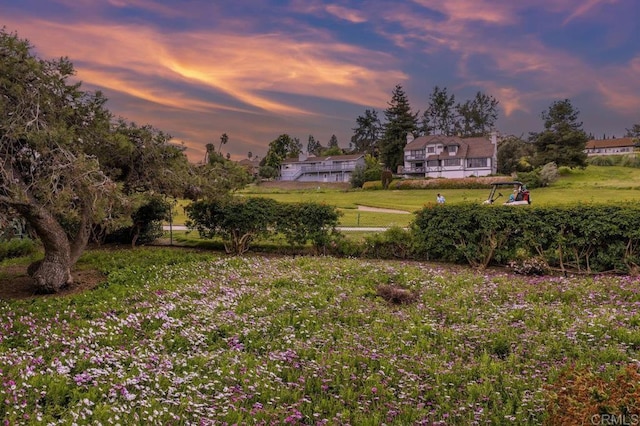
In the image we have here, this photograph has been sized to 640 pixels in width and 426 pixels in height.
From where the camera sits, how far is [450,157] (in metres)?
68.4

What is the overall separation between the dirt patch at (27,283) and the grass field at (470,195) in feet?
46.6

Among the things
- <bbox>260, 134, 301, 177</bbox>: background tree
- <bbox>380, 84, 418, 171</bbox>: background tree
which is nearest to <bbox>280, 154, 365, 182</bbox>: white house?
<bbox>260, 134, 301, 177</bbox>: background tree

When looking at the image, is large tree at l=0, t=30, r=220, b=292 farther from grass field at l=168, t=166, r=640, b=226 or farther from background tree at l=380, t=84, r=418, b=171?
background tree at l=380, t=84, r=418, b=171

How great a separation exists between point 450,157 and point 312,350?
6703 cm

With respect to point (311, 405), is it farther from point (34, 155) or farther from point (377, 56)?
point (377, 56)

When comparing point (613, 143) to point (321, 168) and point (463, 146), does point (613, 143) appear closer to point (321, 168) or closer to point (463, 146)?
point (463, 146)

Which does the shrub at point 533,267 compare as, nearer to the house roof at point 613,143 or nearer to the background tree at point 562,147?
the background tree at point 562,147

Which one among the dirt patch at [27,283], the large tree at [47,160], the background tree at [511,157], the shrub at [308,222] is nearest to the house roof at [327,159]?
the background tree at [511,157]

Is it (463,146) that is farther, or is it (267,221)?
(463,146)

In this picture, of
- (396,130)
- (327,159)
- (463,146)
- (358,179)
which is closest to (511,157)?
(463,146)

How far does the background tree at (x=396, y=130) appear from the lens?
2899 inches

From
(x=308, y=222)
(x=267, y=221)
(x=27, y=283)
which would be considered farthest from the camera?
(x=267, y=221)

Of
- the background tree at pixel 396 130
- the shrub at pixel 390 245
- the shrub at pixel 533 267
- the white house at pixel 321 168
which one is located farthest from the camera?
the white house at pixel 321 168

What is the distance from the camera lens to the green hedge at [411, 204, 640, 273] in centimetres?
1082
